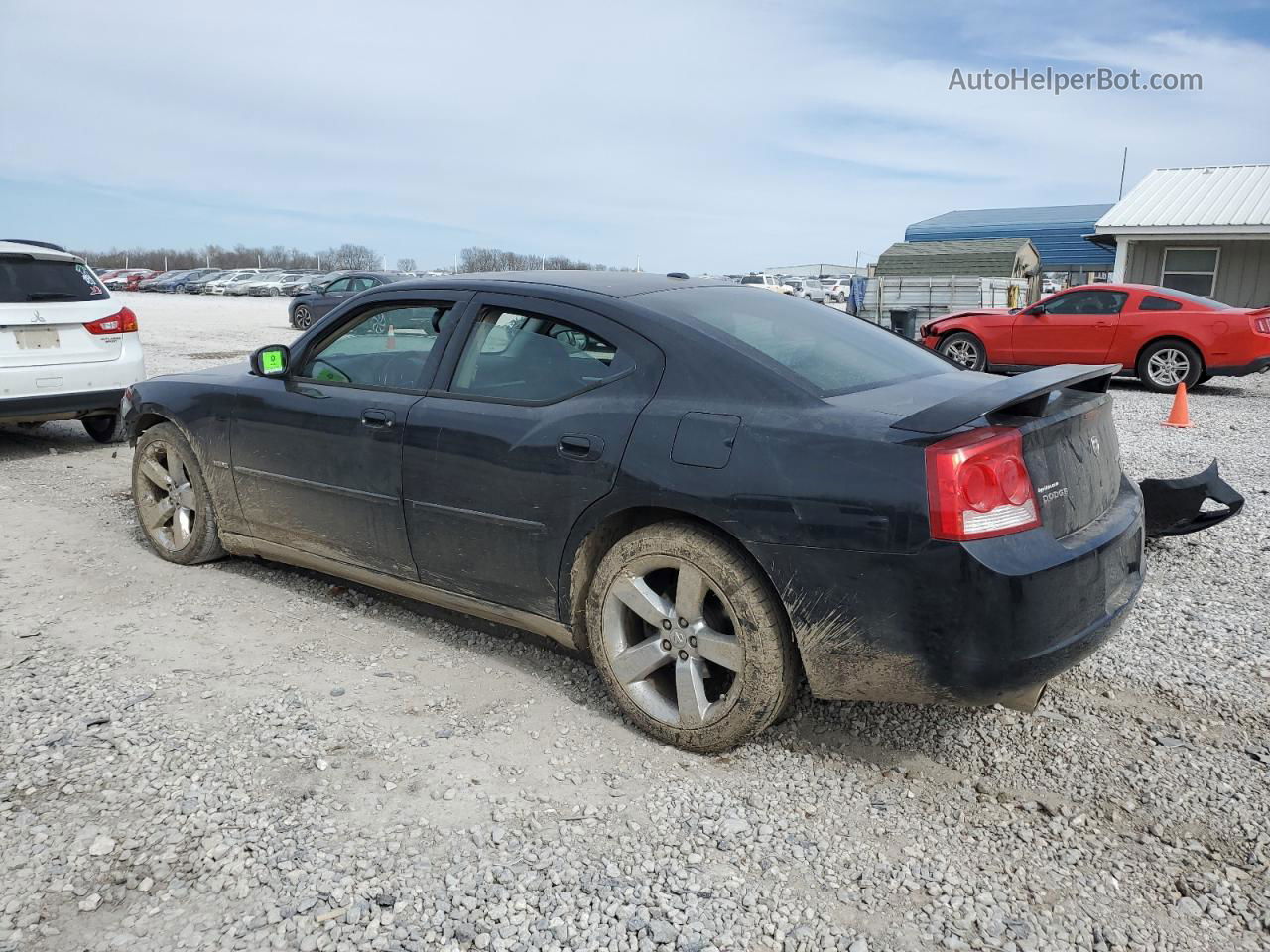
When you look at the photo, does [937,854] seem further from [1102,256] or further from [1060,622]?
[1102,256]

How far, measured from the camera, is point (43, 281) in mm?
7656

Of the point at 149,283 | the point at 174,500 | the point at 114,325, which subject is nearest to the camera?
the point at 174,500

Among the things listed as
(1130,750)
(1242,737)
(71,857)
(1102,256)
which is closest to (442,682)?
(71,857)

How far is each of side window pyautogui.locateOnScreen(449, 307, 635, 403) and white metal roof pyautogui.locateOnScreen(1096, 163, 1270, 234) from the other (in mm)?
19252

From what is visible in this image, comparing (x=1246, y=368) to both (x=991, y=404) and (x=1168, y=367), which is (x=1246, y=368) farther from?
(x=991, y=404)

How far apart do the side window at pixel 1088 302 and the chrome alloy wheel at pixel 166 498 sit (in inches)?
481

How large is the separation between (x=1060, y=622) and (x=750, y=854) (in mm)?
1084

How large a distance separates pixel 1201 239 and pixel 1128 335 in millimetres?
8448

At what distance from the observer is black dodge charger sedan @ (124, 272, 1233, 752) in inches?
104

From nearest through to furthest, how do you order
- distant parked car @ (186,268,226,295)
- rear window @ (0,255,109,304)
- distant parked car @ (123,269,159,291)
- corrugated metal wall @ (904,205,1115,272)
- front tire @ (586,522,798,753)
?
front tire @ (586,522,798,753)
rear window @ (0,255,109,304)
corrugated metal wall @ (904,205,1115,272)
distant parked car @ (186,268,226,295)
distant parked car @ (123,269,159,291)

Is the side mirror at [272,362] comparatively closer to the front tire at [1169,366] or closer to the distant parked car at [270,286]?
the front tire at [1169,366]

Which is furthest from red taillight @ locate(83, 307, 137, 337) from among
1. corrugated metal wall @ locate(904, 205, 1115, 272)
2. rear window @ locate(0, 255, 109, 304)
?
corrugated metal wall @ locate(904, 205, 1115, 272)

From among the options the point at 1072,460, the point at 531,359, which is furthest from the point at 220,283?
the point at 1072,460

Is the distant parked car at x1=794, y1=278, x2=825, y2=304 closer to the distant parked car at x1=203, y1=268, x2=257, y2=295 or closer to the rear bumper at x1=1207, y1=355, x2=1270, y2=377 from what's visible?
the distant parked car at x1=203, y1=268, x2=257, y2=295
